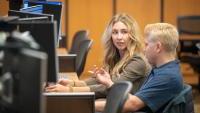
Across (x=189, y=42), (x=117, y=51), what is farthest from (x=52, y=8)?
(x=189, y=42)

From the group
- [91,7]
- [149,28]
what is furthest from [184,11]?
[149,28]

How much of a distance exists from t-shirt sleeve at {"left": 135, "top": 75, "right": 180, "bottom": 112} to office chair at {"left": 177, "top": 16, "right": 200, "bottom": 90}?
3894 mm

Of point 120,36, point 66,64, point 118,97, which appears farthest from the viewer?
point 66,64

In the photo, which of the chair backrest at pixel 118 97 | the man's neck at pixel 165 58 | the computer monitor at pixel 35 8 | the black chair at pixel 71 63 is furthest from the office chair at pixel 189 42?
the chair backrest at pixel 118 97

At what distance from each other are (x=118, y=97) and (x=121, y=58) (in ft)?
4.29

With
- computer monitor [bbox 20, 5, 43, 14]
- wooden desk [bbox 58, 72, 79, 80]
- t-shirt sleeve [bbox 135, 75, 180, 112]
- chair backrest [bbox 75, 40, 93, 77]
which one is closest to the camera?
t-shirt sleeve [bbox 135, 75, 180, 112]

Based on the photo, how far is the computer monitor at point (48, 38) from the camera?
2.55 m

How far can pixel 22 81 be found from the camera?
1505mm

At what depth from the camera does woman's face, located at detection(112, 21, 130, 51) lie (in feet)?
11.2

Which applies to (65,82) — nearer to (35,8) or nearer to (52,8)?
(35,8)

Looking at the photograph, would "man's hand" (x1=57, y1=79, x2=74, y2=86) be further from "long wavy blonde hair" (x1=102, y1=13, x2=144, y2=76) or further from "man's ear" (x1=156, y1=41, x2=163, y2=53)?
"man's ear" (x1=156, y1=41, x2=163, y2=53)

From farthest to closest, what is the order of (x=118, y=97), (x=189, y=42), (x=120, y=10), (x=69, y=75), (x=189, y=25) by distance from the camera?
(x=120, y=10) → (x=189, y=25) → (x=189, y=42) → (x=69, y=75) → (x=118, y=97)

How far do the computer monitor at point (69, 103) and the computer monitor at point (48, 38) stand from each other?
9.5 inches

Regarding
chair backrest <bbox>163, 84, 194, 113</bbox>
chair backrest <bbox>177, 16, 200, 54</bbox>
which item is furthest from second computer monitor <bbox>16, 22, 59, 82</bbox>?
chair backrest <bbox>177, 16, 200, 54</bbox>
